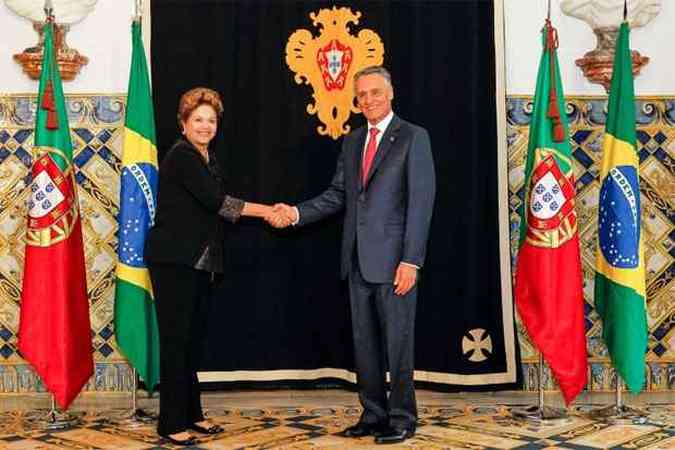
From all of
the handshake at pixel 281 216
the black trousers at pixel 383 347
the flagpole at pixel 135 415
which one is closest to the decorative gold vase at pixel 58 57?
the handshake at pixel 281 216

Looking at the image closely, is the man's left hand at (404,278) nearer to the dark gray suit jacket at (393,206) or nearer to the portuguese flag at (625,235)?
the dark gray suit jacket at (393,206)

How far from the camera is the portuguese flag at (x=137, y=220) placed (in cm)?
413

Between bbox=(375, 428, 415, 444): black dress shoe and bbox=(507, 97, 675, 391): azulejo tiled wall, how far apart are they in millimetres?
1077

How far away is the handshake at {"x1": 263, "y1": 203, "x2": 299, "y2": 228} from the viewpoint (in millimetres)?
4180

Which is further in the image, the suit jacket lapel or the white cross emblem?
the white cross emblem

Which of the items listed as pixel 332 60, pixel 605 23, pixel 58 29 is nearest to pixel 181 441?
pixel 332 60

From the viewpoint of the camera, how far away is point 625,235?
13.8 feet

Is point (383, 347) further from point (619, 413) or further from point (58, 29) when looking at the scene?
point (58, 29)

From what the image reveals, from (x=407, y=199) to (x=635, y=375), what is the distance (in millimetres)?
1420

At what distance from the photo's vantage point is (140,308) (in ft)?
13.7

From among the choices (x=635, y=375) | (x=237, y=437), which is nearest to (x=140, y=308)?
(x=237, y=437)

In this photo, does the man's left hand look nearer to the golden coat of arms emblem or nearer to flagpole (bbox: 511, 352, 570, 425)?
flagpole (bbox: 511, 352, 570, 425)

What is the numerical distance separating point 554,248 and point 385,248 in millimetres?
871

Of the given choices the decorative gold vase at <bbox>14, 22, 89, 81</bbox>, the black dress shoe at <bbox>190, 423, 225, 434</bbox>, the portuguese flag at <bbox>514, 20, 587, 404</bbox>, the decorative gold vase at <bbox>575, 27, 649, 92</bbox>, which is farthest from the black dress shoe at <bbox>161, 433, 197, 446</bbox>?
the decorative gold vase at <bbox>575, 27, 649, 92</bbox>
